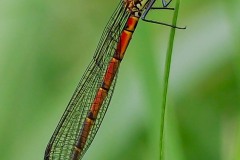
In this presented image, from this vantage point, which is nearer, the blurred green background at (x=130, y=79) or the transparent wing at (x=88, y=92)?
the blurred green background at (x=130, y=79)

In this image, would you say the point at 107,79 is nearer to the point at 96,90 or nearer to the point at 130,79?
the point at 96,90

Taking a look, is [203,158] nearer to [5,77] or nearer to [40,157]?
[40,157]

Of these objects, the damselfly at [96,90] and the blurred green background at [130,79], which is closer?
the blurred green background at [130,79]

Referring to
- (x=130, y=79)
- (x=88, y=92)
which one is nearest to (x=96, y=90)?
(x=88, y=92)

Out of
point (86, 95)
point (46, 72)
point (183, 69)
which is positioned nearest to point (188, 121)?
point (183, 69)

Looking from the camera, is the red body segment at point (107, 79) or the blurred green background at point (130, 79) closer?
the blurred green background at point (130, 79)
